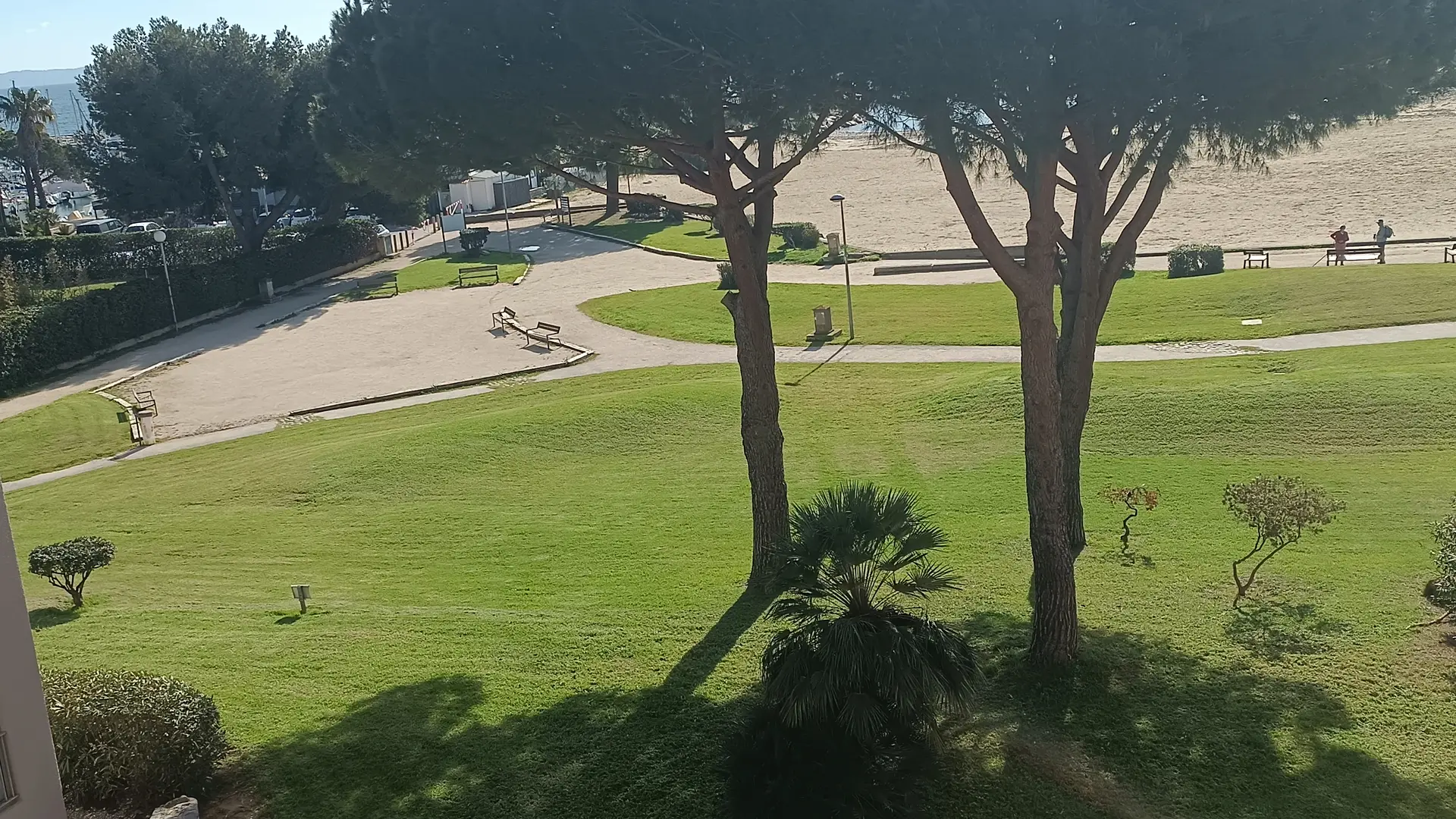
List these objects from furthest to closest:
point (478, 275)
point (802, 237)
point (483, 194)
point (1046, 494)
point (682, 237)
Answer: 1. point (483, 194)
2. point (682, 237)
3. point (802, 237)
4. point (478, 275)
5. point (1046, 494)

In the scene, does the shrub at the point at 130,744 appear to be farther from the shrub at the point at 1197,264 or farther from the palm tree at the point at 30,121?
the palm tree at the point at 30,121

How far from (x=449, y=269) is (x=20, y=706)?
47017mm

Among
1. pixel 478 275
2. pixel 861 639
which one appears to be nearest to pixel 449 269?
pixel 478 275

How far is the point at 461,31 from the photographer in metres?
11.0

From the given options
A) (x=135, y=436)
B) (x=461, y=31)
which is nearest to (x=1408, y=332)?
(x=461, y=31)

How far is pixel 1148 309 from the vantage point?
2880cm

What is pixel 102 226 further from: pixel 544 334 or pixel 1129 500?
pixel 1129 500

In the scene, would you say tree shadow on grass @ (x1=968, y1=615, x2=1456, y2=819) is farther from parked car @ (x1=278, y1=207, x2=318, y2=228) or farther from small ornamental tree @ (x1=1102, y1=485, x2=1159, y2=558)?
parked car @ (x1=278, y1=207, x2=318, y2=228)

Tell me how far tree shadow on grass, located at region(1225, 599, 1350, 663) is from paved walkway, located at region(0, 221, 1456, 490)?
14.0 meters

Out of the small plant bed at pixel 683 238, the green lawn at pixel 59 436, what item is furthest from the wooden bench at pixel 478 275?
the green lawn at pixel 59 436

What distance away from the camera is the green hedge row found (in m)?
31.9

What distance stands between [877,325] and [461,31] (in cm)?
2102

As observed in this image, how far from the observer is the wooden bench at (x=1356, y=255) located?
32750mm

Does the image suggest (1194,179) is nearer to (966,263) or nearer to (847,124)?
(966,263)
